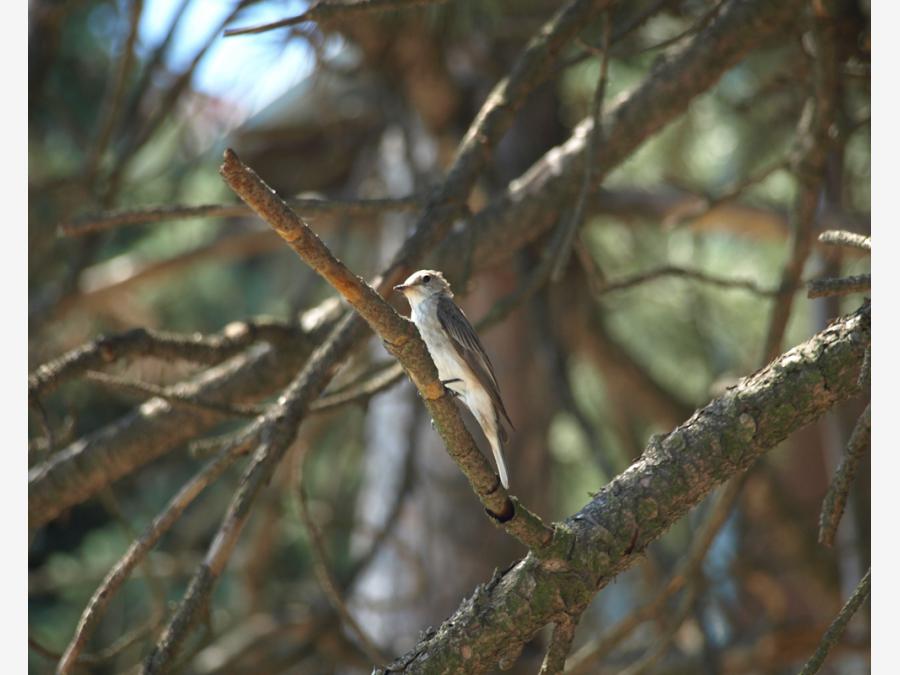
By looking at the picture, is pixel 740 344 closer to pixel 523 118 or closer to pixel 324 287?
pixel 523 118

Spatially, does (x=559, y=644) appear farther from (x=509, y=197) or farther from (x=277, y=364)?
(x=509, y=197)

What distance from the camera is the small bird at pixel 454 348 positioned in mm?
3344

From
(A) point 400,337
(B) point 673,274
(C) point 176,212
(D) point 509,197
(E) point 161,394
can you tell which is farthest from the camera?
(D) point 509,197

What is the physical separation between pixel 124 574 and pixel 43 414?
2.58ft

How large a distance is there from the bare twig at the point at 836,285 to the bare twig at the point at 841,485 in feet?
1.09

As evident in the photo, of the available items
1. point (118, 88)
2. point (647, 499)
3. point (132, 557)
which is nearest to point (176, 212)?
point (132, 557)

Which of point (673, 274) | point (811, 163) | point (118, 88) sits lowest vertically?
point (673, 274)

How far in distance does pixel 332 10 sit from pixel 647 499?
1603mm

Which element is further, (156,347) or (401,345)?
(156,347)

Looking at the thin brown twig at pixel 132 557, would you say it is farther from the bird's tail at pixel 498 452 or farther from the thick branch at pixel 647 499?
the thick branch at pixel 647 499

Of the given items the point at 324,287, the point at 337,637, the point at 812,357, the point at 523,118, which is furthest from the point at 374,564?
the point at 812,357

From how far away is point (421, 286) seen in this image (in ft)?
11.0

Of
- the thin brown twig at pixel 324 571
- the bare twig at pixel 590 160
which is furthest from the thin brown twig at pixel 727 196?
the thin brown twig at pixel 324 571

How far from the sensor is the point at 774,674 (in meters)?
5.82
